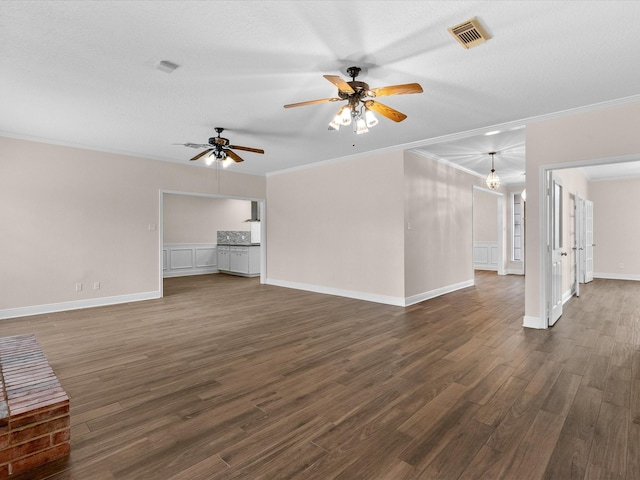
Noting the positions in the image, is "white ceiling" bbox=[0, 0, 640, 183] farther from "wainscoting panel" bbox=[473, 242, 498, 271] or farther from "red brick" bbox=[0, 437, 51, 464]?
"wainscoting panel" bbox=[473, 242, 498, 271]

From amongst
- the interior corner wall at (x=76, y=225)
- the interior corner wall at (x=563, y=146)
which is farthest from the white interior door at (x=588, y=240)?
the interior corner wall at (x=76, y=225)

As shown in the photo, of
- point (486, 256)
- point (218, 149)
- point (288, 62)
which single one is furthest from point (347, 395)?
point (486, 256)

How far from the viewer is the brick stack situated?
66.7 inches

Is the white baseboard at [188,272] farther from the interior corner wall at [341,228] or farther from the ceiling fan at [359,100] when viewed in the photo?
the ceiling fan at [359,100]

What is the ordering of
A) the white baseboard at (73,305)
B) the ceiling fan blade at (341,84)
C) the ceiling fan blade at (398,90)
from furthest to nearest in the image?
1. the white baseboard at (73,305)
2. the ceiling fan blade at (398,90)
3. the ceiling fan blade at (341,84)

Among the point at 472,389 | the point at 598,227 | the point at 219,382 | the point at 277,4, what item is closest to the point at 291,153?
the point at 277,4

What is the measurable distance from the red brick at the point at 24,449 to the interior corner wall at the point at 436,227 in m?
4.82

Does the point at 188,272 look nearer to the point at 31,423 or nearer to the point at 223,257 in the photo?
the point at 223,257

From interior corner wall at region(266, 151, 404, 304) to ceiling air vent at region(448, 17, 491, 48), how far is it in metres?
3.11

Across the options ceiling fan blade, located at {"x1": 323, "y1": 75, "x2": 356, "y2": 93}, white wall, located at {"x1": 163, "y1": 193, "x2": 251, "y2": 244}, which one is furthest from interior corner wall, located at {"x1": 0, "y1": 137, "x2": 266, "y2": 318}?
ceiling fan blade, located at {"x1": 323, "y1": 75, "x2": 356, "y2": 93}

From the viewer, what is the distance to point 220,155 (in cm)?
496

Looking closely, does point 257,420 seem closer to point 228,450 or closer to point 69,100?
point 228,450

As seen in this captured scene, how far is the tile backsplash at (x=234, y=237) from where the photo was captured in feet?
32.6

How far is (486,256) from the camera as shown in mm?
10250
